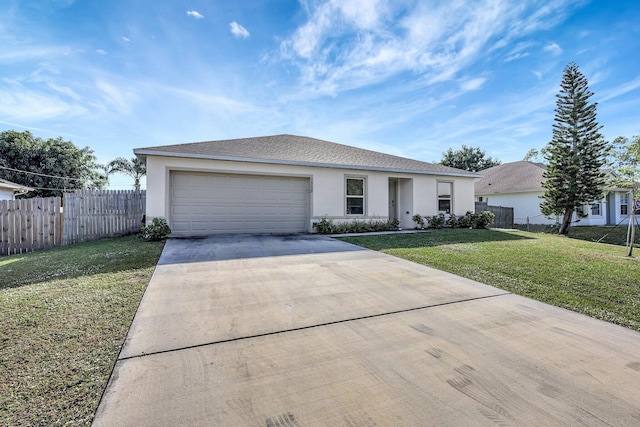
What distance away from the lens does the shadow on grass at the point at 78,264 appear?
476cm

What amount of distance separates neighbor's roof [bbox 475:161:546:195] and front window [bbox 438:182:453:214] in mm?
8570

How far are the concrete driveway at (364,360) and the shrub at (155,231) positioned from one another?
197 inches

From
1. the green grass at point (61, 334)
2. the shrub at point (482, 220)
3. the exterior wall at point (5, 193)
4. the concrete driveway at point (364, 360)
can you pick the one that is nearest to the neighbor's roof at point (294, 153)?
the shrub at point (482, 220)

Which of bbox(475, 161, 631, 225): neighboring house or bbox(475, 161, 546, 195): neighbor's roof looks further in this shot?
bbox(475, 161, 546, 195): neighbor's roof

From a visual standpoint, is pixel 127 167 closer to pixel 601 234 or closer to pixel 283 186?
pixel 283 186

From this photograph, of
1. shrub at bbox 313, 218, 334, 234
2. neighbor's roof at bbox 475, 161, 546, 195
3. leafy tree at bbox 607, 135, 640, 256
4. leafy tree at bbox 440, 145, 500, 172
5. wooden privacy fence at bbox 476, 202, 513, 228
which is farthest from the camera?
leafy tree at bbox 440, 145, 500, 172

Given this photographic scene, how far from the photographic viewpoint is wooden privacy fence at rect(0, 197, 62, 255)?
8250mm

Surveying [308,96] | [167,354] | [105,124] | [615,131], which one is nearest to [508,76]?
[615,131]

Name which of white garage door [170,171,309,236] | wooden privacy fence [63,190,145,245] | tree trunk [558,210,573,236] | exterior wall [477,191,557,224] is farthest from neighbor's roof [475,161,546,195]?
wooden privacy fence [63,190,145,245]

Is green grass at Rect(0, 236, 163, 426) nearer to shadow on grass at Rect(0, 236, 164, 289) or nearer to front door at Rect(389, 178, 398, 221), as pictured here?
shadow on grass at Rect(0, 236, 164, 289)

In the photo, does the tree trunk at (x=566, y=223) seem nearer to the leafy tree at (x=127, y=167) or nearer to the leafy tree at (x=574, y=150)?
the leafy tree at (x=574, y=150)

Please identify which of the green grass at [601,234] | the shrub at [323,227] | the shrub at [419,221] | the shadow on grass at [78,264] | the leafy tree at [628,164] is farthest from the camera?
the shrub at [419,221]

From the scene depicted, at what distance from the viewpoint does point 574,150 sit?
1475 cm

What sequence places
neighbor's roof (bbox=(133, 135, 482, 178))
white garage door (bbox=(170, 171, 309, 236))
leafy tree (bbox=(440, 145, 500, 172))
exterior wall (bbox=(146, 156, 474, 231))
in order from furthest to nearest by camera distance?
1. leafy tree (bbox=(440, 145, 500, 172))
2. white garage door (bbox=(170, 171, 309, 236))
3. neighbor's roof (bbox=(133, 135, 482, 178))
4. exterior wall (bbox=(146, 156, 474, 231))
